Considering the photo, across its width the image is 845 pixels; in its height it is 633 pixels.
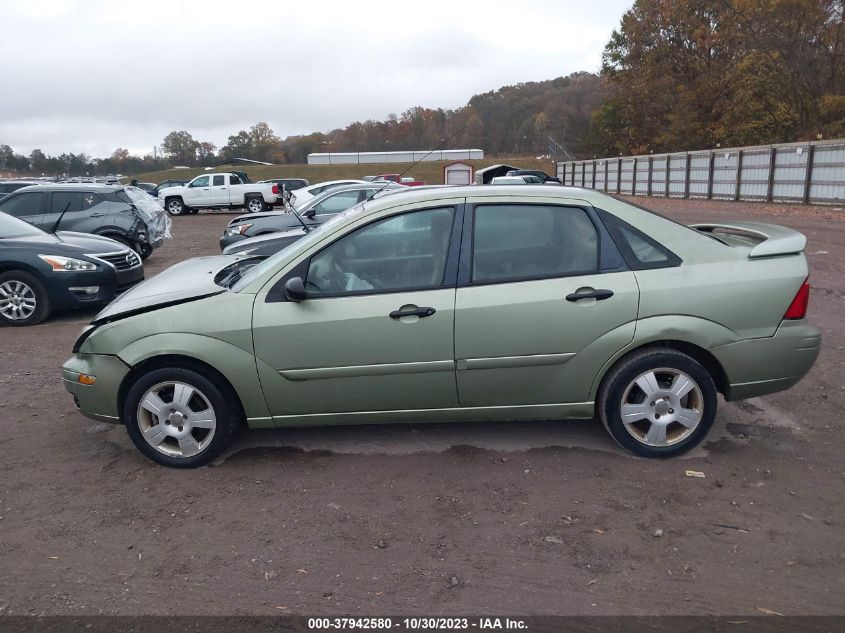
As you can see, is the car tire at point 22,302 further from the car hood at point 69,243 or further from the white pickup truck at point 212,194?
the white pickup truck at point 212,194

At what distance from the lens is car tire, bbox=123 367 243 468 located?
409 centimetres

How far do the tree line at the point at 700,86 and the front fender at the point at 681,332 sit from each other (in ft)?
56.4

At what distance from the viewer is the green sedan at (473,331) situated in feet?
13.1

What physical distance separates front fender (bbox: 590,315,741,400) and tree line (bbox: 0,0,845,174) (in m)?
17.2

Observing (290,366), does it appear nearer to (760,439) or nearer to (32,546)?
(32,546)

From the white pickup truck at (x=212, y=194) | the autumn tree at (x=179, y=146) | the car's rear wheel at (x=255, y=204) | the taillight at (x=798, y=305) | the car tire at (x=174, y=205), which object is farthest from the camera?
the autumn tree at (x=179, y=146)

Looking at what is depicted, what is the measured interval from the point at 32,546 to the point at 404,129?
741 centimetres

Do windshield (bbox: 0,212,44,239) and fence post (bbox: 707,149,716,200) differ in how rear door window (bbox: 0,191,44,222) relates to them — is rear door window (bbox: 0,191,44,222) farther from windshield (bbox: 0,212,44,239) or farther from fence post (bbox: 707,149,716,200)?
fence post (bbox: 707,149,716,200)

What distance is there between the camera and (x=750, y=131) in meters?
42.4

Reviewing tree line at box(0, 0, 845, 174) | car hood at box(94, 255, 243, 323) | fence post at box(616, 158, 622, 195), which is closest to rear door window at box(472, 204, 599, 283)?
car hood at box(94, 255, 243, 323)

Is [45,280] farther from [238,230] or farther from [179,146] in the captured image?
[179,146]

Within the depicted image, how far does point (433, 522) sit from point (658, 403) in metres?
1.54

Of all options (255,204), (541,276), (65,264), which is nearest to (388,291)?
(541,276)

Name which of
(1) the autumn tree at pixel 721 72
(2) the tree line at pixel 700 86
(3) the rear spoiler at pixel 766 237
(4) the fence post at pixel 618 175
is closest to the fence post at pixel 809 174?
(2) the tree line at pixel 700 86
